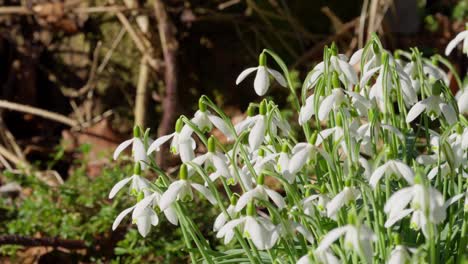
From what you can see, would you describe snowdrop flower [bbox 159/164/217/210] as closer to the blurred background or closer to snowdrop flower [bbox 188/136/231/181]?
snowdrop flower [bbox 188/136/231/181]

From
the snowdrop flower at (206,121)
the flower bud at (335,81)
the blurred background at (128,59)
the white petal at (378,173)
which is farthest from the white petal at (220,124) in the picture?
the blurred background at (128,59)

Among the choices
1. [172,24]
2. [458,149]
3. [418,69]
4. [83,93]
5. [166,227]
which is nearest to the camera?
[458,149]

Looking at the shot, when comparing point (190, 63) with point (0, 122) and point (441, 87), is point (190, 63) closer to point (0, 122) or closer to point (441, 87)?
point (0, 122)

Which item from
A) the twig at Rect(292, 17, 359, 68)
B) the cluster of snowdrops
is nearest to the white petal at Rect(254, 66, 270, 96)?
the cluster of snowdrops

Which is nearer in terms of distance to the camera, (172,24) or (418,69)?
(418,69)

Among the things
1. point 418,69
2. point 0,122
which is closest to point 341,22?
point 0,122

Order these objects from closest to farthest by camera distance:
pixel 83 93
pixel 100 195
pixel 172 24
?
pixel 100 195 → pixel 172 24 → pixel 83 93
